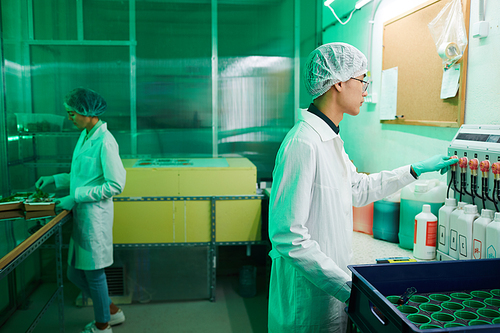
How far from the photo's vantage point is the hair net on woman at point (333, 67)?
4.42 ft

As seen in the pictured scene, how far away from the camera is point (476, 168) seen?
4.51 ft

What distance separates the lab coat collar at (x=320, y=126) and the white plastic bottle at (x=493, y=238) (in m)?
0.57

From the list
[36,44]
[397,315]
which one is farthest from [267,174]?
[397,315]

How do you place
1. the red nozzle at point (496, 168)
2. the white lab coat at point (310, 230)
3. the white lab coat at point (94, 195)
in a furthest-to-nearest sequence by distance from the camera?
the white lab coat at point (94, 195), the red nozzle at point (496, 168), the white lab coat at point (310, 230)

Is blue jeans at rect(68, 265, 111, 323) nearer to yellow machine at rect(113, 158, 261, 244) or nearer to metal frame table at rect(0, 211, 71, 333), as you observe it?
metal frame table at rect(0, 211, 71, 333)

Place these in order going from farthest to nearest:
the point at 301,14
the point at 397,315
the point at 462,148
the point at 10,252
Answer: the point at 301,14 → the point at 10,252 → the point at 462,148 → the point at 397,315

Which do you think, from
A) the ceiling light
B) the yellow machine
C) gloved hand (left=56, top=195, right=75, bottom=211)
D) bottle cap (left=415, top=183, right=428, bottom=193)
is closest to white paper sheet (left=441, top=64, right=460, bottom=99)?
bottle cap (left=415, top=183, right=428, bottom=193)

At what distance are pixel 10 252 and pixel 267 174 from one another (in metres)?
2.48

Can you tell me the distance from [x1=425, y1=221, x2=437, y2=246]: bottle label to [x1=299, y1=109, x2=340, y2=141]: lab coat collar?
0.63 meters

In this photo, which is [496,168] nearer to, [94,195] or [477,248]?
[477,248]

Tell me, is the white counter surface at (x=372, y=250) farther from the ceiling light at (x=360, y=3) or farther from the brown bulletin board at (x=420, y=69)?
the ceiling light at (x=360, y=3)

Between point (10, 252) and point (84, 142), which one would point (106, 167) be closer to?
point (84, 142)

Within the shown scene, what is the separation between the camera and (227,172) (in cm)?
296

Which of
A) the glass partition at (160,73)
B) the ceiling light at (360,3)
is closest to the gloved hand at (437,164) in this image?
the ceiling light at (360,3)
